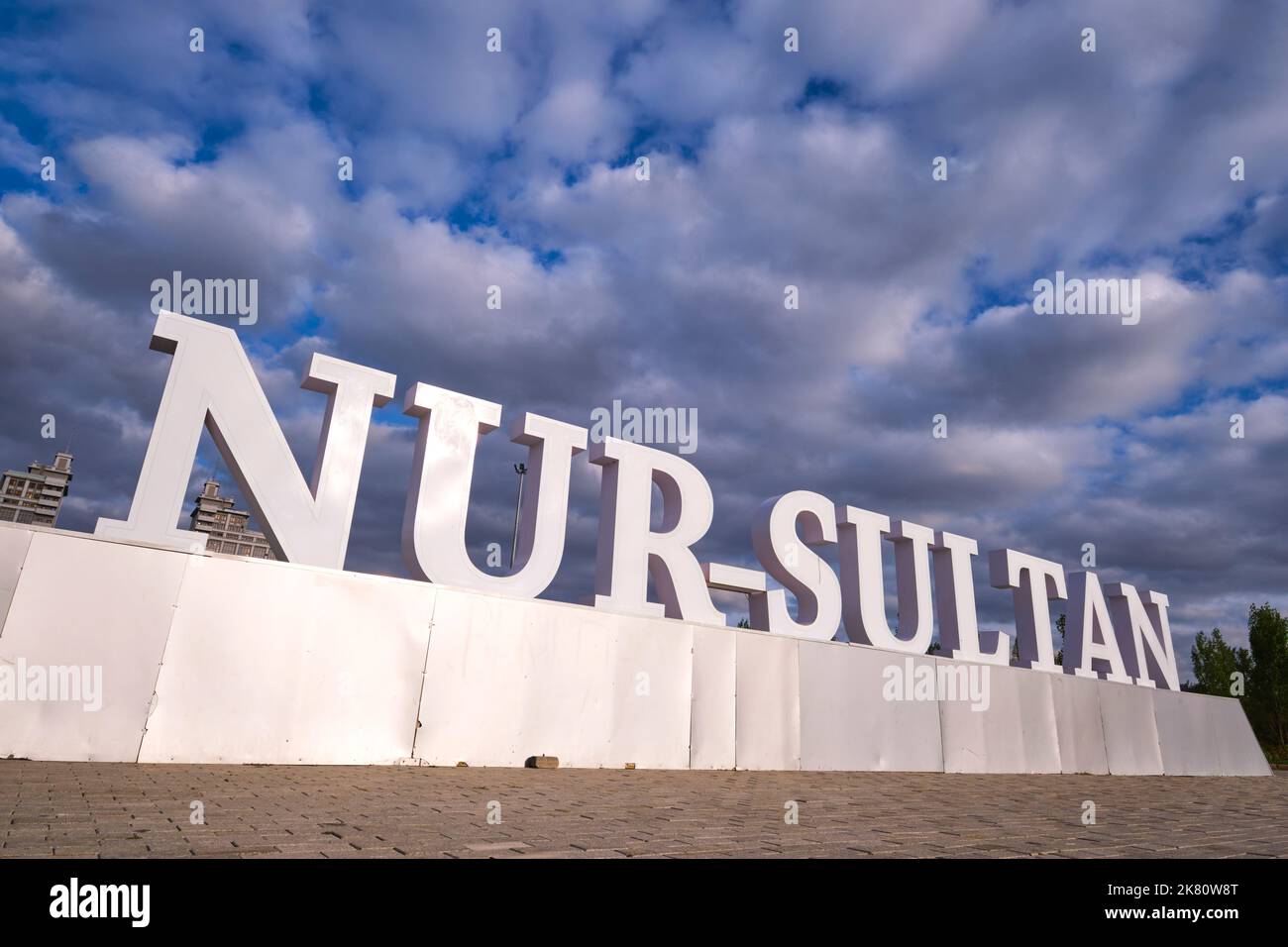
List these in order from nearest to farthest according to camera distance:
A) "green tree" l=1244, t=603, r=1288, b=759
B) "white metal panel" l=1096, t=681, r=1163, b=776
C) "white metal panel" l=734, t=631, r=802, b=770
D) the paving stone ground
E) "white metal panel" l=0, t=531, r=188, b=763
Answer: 1. the paving stone ground
2. "white metal panel" l=0, t=531, r=188, b=763
3. "white metal panel" l=734, t=631, r=802, b=770
4. "white metal panel" l=1096, t=681, r=1163, b=776
5. "green tree" l=1244, t=603, r=1288, b=759

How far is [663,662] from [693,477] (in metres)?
3.68

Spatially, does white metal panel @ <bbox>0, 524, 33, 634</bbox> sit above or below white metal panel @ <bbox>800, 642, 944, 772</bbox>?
above

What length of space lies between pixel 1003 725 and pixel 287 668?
619 inches

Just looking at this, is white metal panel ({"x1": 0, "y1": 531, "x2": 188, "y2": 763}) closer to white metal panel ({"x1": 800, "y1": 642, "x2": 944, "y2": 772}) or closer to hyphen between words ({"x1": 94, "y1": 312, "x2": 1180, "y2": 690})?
hyphen between words ({"x1": 94, "y1": 312, "x2": 1180, "y2": 690})

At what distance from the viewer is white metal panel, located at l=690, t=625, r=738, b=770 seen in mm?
13375

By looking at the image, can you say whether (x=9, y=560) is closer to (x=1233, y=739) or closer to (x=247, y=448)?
(x=247, y=448)

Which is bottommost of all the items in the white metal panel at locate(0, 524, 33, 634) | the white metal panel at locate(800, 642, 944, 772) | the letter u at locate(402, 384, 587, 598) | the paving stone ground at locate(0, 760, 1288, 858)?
the paving stone ground at locate(0, 760, 1288, 858)

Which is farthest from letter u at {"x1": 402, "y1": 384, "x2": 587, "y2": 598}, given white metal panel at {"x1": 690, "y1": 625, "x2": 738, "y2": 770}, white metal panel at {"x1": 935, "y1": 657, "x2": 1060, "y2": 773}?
white metal panel at {"x1": 935, "y1": 657, "x2": 1060, "y2": 773}

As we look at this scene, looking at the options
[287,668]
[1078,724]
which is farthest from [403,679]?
[1078,724]

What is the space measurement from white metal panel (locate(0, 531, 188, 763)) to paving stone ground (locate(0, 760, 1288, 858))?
47cm
